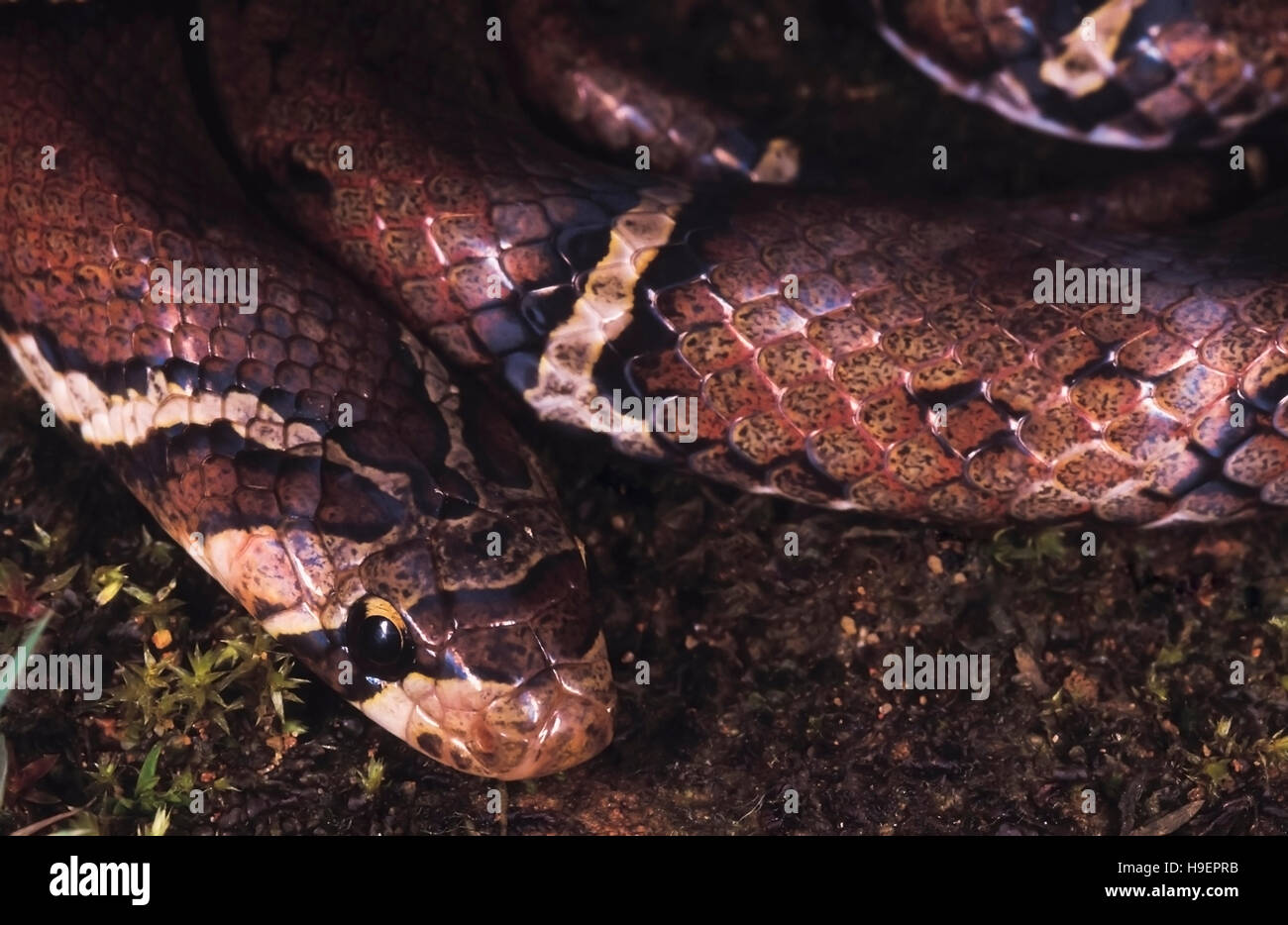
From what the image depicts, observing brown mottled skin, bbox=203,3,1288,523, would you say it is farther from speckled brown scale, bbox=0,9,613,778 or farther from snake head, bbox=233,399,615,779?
snake head, bbox=233,399,615,779

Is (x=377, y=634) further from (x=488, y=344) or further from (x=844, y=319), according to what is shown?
(x=844, y=319)

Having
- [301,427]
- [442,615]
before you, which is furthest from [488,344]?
[442,615]

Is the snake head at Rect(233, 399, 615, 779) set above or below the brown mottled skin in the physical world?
below

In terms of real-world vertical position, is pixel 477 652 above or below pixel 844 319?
below

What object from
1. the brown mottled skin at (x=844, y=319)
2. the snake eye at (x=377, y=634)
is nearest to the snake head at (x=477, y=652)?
the snake eye at (x=377, y=634)

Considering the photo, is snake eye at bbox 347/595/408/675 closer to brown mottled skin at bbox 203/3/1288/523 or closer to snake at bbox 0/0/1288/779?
snake at bbox 0/0/1288/779

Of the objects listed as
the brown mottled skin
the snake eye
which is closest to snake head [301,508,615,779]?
the snake eye

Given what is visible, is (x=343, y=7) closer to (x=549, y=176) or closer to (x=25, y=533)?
(x=549, y=176)
